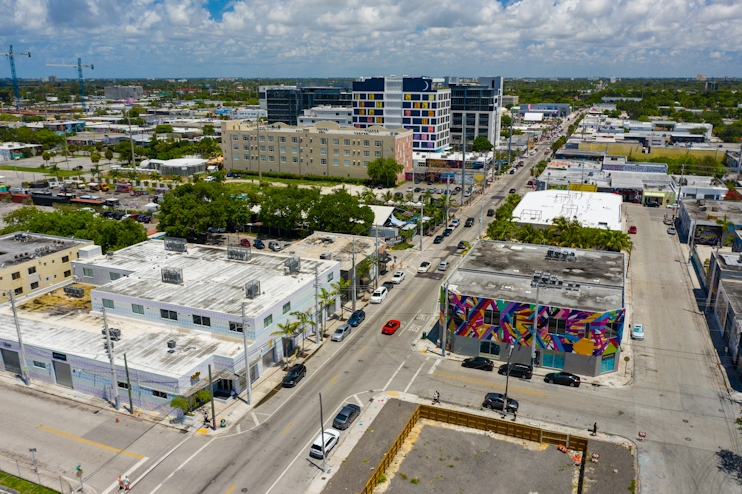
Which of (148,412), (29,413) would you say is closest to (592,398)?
(148,412)

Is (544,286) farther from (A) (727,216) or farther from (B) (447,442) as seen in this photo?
(A) (727,216)

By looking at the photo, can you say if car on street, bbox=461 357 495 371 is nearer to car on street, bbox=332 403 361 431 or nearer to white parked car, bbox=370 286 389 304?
car on street, bbox=332 403 361 431

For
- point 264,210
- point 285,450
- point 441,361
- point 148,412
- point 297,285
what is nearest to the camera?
point 285,450

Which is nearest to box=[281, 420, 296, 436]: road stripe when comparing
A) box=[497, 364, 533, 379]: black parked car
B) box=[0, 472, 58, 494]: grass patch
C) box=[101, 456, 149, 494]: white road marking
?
box=[101, 456, 149, 494]: white road marking

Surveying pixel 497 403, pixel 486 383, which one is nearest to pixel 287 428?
pixel 497 403

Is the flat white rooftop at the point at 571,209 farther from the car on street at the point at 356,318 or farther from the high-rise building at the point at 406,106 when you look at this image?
the high-rise building at the point at 406,106

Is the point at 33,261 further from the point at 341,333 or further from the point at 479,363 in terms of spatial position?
the point at 479,363

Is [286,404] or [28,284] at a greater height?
[28,284]
